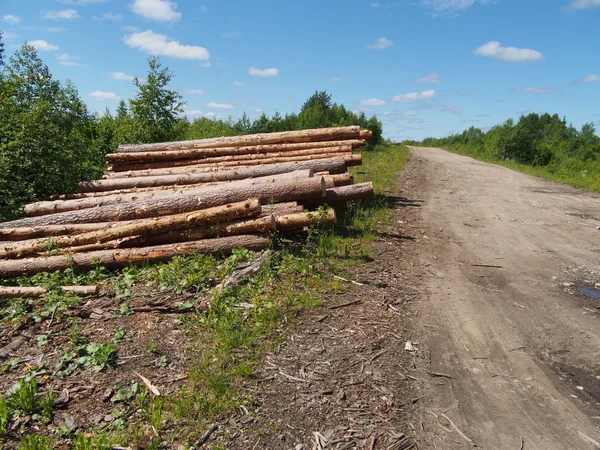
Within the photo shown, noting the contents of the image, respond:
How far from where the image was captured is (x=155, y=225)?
22.2ft

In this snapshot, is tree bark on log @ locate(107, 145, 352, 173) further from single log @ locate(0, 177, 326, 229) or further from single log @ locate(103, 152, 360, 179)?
single log @ locate(0, 177, 326, 229)

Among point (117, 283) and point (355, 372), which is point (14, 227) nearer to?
point (117, 283)

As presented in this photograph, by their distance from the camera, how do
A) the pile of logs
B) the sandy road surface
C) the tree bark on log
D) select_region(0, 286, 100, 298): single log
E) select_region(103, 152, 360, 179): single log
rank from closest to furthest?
the sandy road surface, select_region(0, 286, 100, 298): single log, the pile of logs, select_region(103, 152, 360, 179): single log, the tree bark on log

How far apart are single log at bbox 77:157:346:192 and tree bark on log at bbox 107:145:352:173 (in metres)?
1.19

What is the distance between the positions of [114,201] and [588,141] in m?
44.9

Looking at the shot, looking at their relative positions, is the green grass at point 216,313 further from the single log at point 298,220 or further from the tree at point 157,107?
the tree at point 157,107

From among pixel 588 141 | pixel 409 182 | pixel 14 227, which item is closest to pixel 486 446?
pixel 14 227

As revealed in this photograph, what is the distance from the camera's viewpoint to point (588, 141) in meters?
39.8

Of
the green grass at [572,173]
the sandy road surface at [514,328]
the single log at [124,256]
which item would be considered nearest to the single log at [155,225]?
the single log at [124,256]

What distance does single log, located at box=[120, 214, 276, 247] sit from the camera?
6781 mm

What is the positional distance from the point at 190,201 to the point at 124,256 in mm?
1402

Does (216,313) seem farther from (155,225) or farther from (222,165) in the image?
(222,165)

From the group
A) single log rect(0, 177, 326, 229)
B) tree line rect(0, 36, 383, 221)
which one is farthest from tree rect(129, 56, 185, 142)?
single log rect(0, 177, 326, 229)

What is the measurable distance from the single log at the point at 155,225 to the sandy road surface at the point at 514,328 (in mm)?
3142
